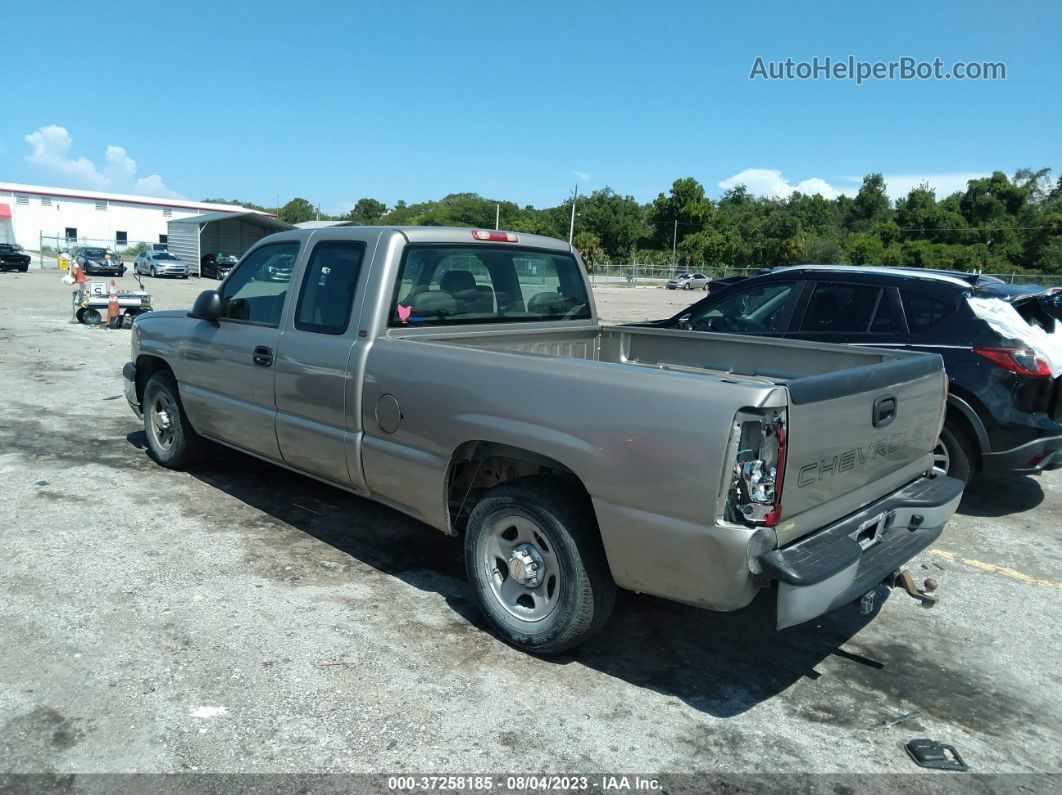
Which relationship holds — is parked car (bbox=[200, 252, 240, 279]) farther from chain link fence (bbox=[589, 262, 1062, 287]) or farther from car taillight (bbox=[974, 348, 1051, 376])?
car taillight (bbox=[974, 348, 1051, 376])

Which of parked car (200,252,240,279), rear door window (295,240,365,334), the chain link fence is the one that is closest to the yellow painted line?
rear door window (295,240,365,334)

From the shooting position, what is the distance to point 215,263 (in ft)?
141

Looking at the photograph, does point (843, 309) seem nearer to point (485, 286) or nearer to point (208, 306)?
point (485, 286)

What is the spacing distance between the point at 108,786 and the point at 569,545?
6.02ft

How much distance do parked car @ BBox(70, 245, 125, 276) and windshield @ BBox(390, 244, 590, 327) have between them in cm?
3874

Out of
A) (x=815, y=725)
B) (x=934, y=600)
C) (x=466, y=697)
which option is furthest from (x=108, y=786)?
(x=934, y=600)

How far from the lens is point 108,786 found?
272 centimetres

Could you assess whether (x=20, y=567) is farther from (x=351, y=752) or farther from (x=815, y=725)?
(x=815, y=725)

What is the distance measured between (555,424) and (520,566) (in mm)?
734

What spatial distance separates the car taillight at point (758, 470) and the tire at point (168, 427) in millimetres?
4470

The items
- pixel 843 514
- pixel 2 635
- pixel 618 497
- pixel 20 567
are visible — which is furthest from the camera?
pixel 20 567

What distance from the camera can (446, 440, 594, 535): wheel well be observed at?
3531mm

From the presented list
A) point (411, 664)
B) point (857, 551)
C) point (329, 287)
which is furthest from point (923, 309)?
point (411, 664)

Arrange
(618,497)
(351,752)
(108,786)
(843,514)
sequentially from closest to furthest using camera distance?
(108,786)
(351,752)
(618,497)
(843,514)
